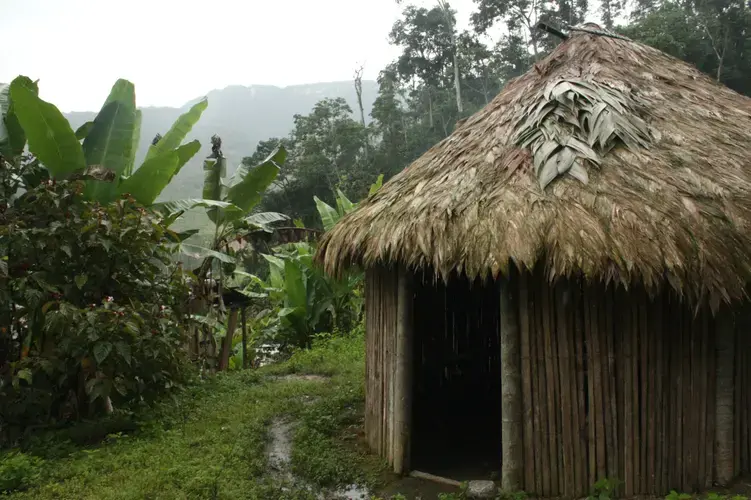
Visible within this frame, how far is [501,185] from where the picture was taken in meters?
4.30

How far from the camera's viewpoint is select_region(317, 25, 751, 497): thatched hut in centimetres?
379

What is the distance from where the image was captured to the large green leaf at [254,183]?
751 cm

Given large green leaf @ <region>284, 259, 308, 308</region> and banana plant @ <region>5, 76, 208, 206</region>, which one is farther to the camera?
large green leaf @ <region>284, 259, 308, 308</region>

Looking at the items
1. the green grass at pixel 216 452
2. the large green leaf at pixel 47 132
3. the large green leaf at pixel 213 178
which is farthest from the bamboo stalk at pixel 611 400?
the large green leaf at pixel 213 178

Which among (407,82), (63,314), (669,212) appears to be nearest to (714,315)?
(669,212)

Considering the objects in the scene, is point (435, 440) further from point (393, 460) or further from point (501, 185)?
point (501, 185)

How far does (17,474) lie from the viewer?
4.29 meters

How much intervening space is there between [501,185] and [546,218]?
52 centimetres

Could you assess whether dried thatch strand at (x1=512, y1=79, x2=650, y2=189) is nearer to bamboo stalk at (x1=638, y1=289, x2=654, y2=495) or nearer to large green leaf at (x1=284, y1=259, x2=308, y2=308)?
bamboo stalk at (x1=638, y1=289, x2=654, y2=495)

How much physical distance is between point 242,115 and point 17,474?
130 metres

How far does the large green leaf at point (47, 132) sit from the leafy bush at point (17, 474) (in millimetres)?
2692

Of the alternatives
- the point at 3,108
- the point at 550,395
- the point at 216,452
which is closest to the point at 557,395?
the point at 550,395

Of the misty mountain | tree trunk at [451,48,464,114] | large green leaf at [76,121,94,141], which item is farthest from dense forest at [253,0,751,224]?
the misty mountain

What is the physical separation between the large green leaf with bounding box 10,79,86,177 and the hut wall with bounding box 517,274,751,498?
4355 millimetres
